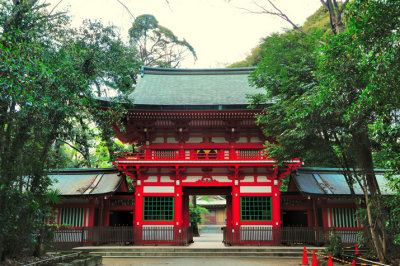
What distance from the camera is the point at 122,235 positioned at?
16.0m

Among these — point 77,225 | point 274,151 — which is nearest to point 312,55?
point 274,151

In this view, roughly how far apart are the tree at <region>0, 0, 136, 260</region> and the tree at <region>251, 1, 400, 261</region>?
7.16m

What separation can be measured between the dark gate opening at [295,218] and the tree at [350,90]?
23.6 feet

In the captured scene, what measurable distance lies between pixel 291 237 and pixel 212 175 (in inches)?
201

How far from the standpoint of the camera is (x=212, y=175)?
17031 mm

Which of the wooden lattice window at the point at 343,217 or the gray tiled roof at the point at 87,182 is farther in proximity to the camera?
the gray tiled roof at the point at 87,182

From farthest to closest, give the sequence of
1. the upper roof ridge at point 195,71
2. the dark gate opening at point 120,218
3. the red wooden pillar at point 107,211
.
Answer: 1. the upper roof ridge at point 195,71
2. the dark gate opening at point 120,218
3. the red wooden pillar at point 107,211

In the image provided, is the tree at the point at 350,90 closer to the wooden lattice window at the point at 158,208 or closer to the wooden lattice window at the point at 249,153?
the wooden lattice window at the point at 249,153

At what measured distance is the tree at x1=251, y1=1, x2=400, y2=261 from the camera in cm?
674

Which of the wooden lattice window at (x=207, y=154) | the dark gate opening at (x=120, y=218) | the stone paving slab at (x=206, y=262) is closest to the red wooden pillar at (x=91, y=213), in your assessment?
the dark gate opening at (x=120, y=218)

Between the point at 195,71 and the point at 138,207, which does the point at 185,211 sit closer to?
the point at 138,207

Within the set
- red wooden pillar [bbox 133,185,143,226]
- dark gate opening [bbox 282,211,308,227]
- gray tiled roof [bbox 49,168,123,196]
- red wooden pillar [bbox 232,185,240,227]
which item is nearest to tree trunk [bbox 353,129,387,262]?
red wooden pillar [bbox 232,185,240,227]

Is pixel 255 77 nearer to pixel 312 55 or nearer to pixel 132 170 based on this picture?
pixel 312 55

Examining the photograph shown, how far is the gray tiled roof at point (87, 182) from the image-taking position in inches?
674
